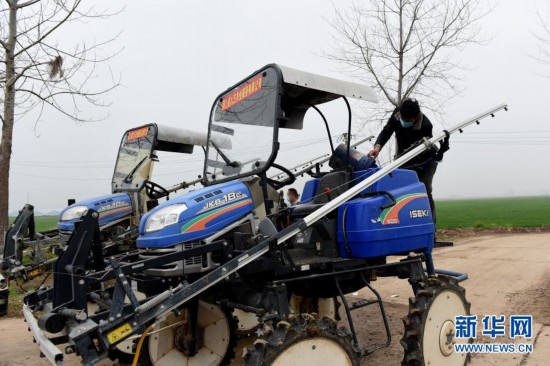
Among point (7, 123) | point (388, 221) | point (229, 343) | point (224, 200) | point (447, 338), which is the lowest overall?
point (229, 343)

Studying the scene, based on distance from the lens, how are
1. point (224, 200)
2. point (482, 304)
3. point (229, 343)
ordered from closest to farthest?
1. point (224, 200)
2. point (229, 343)
3. point (482, 304)

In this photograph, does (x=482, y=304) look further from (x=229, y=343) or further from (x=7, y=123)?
(x=7, y=123)

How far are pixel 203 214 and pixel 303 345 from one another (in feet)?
4.50

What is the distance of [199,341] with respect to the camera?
5.16 metres

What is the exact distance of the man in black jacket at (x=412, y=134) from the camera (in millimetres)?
5863

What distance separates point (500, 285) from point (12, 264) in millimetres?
8332

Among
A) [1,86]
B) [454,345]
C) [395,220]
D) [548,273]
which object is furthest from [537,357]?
[1,86]

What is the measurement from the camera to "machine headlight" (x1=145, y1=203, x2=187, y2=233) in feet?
13.2

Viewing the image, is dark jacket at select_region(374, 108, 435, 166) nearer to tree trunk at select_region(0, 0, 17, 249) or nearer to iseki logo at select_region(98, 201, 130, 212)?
iseki logo at select_region(98, 201, 130, 212)

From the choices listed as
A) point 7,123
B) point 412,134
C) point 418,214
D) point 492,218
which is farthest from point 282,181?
point 492,218

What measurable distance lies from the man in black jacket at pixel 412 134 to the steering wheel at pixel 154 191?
4743 millimetres

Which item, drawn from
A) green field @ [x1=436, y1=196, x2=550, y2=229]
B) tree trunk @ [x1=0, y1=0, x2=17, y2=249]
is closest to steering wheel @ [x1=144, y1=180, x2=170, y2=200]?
tree trunk @ [x1=0, y1=0, x2=17, y2=249]

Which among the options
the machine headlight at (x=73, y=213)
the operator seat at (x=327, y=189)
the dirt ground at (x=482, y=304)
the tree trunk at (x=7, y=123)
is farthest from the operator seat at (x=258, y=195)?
the tree trunk at (x=7, y=123)

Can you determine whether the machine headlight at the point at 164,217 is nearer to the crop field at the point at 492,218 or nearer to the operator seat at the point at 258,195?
the operator seat at the point at 258,195
